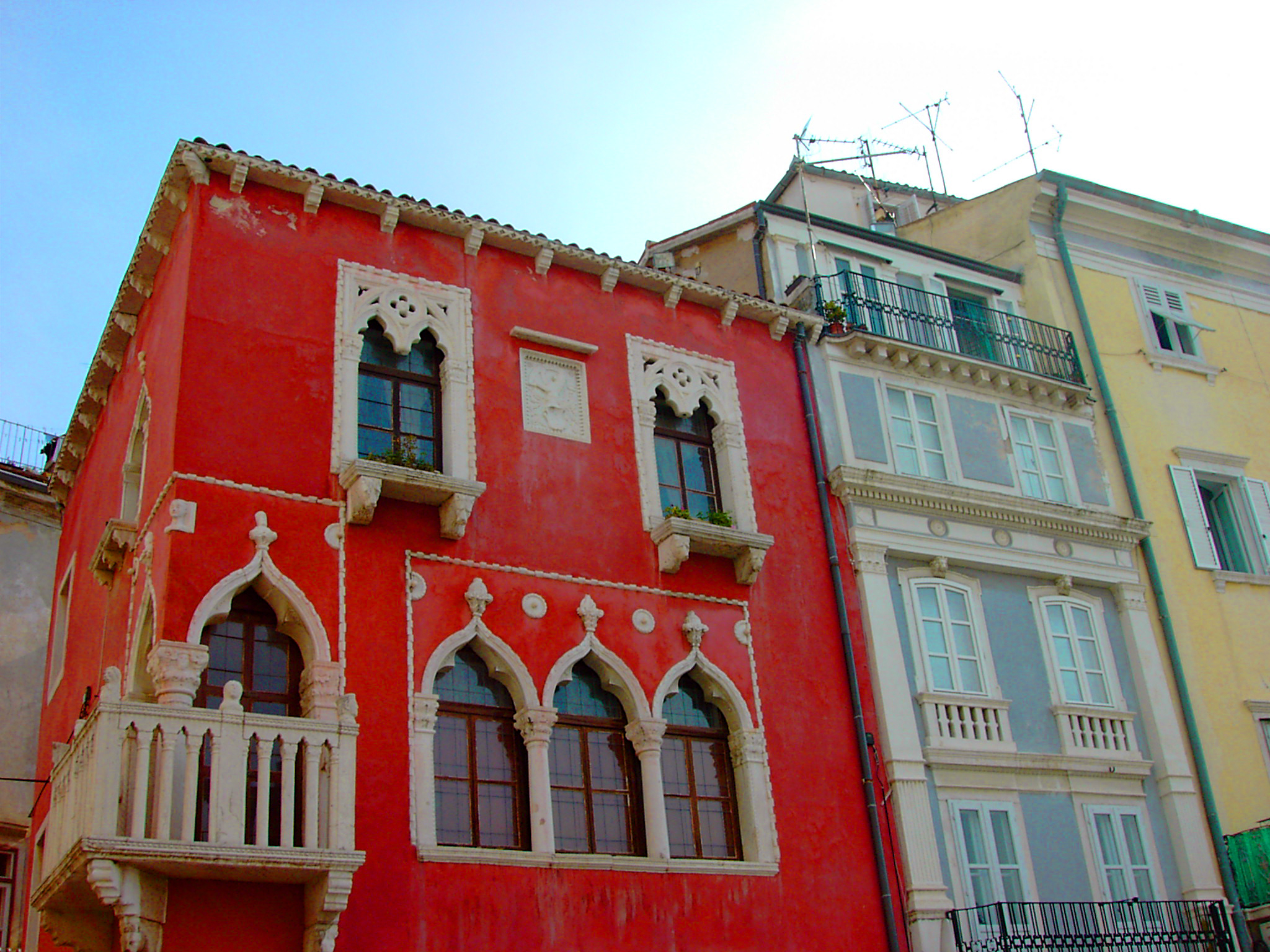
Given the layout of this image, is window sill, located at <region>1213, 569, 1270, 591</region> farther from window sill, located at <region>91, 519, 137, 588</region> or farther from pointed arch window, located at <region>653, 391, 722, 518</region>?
window sill, located at <region>91, 519, 137, 588</region>

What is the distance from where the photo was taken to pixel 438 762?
14812mm

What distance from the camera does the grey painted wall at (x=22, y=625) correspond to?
21.4 meters

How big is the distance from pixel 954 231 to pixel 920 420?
6.74m

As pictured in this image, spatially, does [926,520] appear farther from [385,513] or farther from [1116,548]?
[385,513]

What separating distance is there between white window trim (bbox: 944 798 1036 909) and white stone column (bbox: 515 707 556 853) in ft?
18.4

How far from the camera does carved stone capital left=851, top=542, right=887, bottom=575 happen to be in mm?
19156

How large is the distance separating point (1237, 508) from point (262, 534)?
56.1 ft

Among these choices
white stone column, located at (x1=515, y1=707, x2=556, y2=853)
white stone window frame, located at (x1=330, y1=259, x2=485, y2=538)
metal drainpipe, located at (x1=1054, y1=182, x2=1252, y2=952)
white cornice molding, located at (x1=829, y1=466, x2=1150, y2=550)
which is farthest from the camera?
white cornice molding, located at (x1=829, y1=466, x2=1150, y2=550)

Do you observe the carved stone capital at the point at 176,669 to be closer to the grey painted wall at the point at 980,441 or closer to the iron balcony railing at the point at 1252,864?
the grey painted wall at the point at 980,441

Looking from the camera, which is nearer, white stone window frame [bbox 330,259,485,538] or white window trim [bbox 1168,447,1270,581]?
white stone window frame [bbox 330,259,485,538]

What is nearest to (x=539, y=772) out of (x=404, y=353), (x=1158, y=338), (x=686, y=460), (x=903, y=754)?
(x=903, y=754)

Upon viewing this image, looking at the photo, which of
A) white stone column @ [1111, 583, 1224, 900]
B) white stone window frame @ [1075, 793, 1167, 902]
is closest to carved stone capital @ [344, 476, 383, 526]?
white stone window frame @ [1075, 793, 1167, 902]

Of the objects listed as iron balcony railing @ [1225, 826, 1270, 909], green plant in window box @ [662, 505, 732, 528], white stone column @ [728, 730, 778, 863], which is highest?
green plant in window box @ [662, 505, 732, 528]

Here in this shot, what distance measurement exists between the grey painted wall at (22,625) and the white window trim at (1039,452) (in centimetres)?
1589
